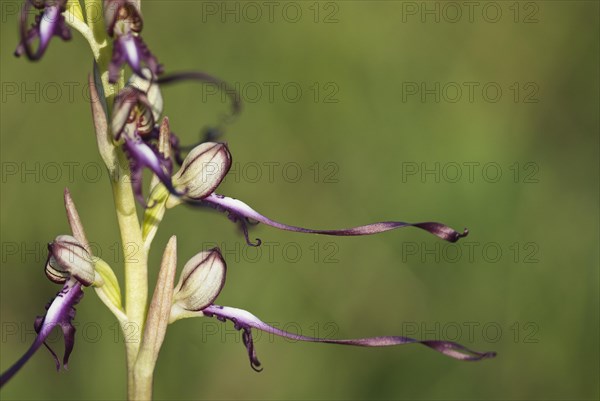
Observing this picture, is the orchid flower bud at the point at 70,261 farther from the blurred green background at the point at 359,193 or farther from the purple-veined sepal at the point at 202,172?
the blurred green background at the point at 359,193

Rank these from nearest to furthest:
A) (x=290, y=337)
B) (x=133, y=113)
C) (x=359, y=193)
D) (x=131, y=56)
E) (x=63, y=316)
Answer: (x=131, y=56) < (x=133, y=113) < (x=63, y=316) < (x=290, y=337) < (x=359, y=193)

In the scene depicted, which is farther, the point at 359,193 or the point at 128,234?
the point at 359,193

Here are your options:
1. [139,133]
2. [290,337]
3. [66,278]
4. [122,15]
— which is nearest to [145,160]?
[139,133]

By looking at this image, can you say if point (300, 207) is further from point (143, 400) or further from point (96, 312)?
point (143, 400)

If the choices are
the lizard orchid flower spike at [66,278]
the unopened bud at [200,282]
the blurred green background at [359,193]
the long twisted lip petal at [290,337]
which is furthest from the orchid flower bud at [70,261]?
the blurred green background at [359,193]

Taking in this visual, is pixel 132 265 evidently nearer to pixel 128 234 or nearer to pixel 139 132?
pixel 128 234

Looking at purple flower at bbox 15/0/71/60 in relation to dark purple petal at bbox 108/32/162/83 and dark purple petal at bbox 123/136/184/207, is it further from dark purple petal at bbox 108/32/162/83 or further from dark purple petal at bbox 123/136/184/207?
dark purple petal at bbox 123/136/184/207

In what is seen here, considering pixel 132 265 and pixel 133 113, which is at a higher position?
pixel 133 113
